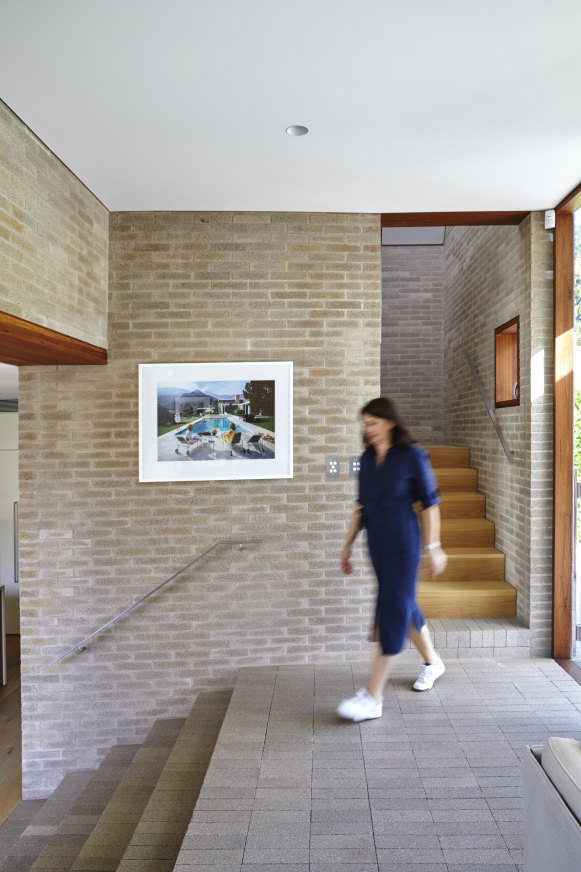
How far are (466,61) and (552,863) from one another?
8.58ft

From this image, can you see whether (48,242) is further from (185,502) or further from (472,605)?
(472,605)

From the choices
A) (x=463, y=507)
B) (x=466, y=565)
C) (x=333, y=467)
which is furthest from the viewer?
(x=463, y=507)

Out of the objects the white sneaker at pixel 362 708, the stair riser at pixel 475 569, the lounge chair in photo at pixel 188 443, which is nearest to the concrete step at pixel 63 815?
the white sneaker at pixel 362 708

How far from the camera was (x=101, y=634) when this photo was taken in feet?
12.6

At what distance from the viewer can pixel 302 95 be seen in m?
2.50

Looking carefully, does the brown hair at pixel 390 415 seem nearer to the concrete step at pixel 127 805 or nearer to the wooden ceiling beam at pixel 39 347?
the wooden ceiling beam at pixel 39 347

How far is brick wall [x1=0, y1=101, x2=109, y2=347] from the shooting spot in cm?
266

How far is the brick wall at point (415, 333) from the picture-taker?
21.2 ft

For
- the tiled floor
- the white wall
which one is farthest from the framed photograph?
the white wall

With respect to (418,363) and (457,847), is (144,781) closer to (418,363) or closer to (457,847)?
(457,847)

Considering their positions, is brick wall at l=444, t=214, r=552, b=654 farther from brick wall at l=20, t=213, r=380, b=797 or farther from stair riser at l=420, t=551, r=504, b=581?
brick wall at l=20, t=213, r=380, b=797

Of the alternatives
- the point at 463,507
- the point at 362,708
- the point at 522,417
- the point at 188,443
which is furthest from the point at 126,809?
the point at 522,417

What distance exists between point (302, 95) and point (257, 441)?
2.01 m

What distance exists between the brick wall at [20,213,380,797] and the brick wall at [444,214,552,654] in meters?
0.99
